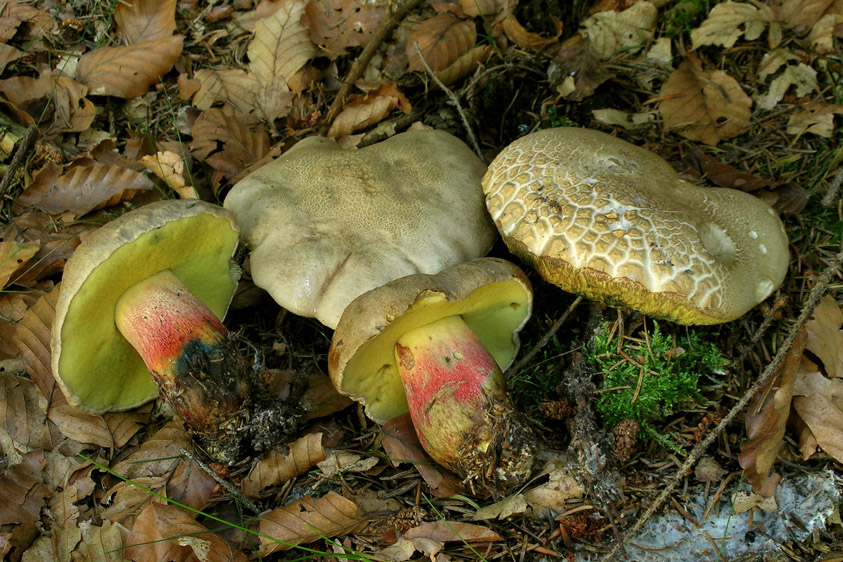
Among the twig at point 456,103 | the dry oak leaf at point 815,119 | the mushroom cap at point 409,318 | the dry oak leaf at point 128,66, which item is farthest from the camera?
the dry oak leaf at point 128,66

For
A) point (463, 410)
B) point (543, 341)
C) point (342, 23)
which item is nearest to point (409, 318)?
point (463, 410)

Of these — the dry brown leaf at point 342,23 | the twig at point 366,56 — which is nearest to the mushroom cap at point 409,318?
the twig at point 366,56

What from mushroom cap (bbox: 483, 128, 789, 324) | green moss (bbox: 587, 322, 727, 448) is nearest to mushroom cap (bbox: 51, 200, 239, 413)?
mushroom cap (bbox: 483, 128, 789, 324)

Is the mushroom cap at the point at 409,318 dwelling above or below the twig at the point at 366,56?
below

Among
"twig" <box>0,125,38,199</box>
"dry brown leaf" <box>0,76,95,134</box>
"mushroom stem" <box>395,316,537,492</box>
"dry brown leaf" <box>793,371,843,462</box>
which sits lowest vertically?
"dry brown leaf" <box>793,371,843,462</box>

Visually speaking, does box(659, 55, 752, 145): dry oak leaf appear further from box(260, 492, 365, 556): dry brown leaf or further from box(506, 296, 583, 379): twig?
box(260, 492, 365, 556): dry brown leaf

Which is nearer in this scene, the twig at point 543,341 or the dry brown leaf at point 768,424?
the dry brown leaf at point 768,424

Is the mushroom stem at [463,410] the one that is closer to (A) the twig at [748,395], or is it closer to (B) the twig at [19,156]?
(A) the twig at [748,395]
